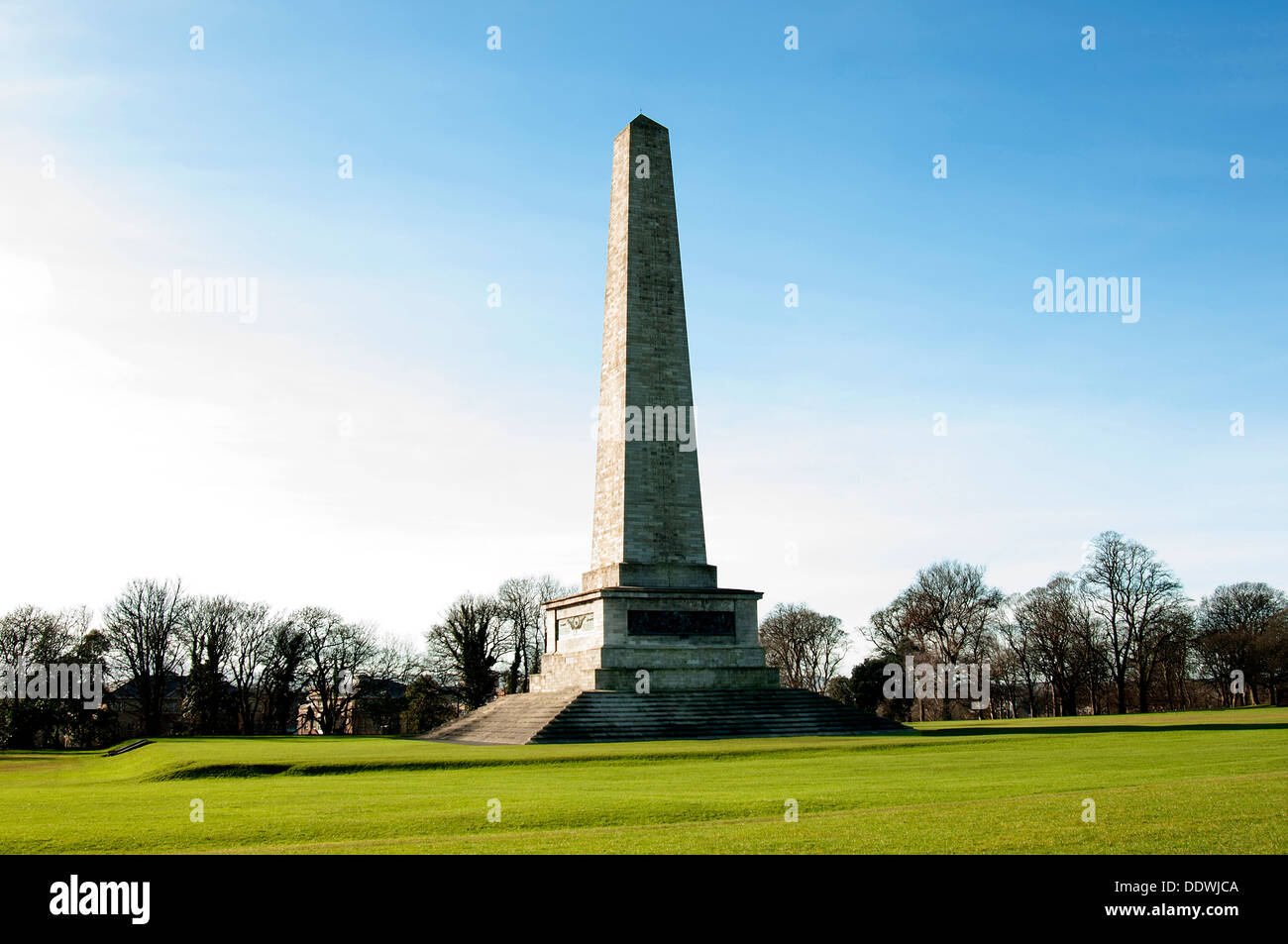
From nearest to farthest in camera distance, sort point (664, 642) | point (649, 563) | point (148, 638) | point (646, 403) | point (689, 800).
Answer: point (689, 800) < point (664, 642) < point (649, 563) < point (646, 403) < point (148, 638)

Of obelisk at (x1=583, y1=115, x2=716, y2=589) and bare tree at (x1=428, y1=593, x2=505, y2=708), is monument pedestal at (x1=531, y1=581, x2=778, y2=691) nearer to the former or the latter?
obelisk at (x1=583, y1=115, x2=716, y2=589)

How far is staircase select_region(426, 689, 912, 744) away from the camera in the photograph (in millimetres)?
31812

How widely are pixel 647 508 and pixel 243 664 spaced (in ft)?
128

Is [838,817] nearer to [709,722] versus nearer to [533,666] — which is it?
[709,722]

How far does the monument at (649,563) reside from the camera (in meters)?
35.7

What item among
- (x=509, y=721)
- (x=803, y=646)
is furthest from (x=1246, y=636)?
(x=509, y=721)

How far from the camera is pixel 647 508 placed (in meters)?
39.3

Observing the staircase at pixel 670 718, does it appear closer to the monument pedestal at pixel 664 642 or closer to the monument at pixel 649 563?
the monument at pixel 649 563

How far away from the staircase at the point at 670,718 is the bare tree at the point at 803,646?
45676 mm

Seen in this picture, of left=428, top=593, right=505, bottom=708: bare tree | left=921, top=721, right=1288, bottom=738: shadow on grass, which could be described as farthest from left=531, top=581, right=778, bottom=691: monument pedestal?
left=428, top=593, right=505, bottom=708: bare tree

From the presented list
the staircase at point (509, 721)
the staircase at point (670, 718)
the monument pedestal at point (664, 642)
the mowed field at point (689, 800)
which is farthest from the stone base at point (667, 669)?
the mowed field at point (689, 800)

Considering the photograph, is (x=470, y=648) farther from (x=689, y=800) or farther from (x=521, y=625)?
(x=689, y=800)

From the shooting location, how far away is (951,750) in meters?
26.0
